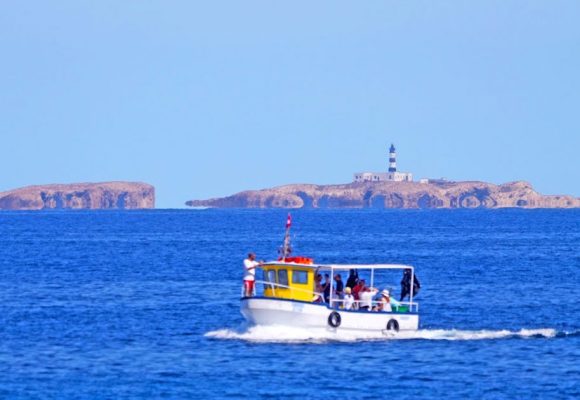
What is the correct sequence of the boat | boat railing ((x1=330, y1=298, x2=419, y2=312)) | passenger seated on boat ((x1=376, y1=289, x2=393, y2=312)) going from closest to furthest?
1. the boat
2. boat railing ((x1=330, y1=298, x2=419, y2=312))
3. passenger seated on boat ((x1=376, y1=289, x2=393, y2=312))

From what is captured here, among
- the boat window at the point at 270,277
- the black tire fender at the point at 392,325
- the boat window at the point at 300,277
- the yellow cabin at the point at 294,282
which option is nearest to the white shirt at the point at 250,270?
the yellow cabin at the point at 294,282

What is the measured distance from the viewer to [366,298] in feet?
157

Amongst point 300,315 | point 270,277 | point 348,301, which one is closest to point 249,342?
point 300,315

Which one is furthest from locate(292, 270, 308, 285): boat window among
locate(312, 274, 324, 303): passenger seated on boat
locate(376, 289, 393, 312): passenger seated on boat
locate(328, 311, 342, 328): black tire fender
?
locate(376, 289, 393, 312): passenger seated on boat

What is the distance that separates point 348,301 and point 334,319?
0.93 metres

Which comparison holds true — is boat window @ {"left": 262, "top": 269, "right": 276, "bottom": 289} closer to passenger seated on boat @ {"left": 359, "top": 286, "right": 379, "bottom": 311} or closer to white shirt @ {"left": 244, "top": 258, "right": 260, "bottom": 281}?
white shirt @ {"left": 244, "top": 258, "right": 260, "bottom": 281}

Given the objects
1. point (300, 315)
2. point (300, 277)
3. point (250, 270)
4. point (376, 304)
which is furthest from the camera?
point (376, 304)

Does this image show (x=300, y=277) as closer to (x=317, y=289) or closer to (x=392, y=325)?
(x=317, y=289)

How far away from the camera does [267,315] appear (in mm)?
46594

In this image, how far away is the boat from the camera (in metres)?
46.4

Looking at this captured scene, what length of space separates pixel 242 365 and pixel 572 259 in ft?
203

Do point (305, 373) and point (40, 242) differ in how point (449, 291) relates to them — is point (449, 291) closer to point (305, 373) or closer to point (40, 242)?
point (305, 373)

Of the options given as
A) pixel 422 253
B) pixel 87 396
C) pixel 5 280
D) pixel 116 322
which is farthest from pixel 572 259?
pixel 87 396

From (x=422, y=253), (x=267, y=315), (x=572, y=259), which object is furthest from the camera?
(x=422, y=253)
